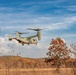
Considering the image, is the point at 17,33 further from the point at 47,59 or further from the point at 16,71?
the point at 16,71

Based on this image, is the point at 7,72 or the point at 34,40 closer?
the point at 7,72

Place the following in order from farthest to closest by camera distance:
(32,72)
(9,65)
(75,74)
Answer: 1. (32,72)
2. (75,74)
3. (9,65)

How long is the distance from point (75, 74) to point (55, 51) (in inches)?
2000

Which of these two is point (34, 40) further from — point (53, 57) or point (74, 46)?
point (74, 46)

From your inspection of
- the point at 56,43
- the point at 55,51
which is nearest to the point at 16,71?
the point at 55,51

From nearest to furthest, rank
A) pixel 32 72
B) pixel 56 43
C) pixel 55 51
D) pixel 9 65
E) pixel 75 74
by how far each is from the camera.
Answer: pixel 9 65 < pixel 75 74 < pixel 32 72 < pixel 55 51 < pixel 56 43

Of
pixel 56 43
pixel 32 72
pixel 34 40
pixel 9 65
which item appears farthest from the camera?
pixel 56 43

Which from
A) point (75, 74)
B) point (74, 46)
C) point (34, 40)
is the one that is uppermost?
point (34, 40)

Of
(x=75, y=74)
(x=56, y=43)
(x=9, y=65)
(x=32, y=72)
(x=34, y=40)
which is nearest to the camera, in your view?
(x=9, y=65)

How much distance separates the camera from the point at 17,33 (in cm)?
7169

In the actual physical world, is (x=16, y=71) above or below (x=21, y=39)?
below

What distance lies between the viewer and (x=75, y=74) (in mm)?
19781

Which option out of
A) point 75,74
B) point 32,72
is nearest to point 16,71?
→ point 32,72

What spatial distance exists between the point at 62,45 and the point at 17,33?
37.0 feet
